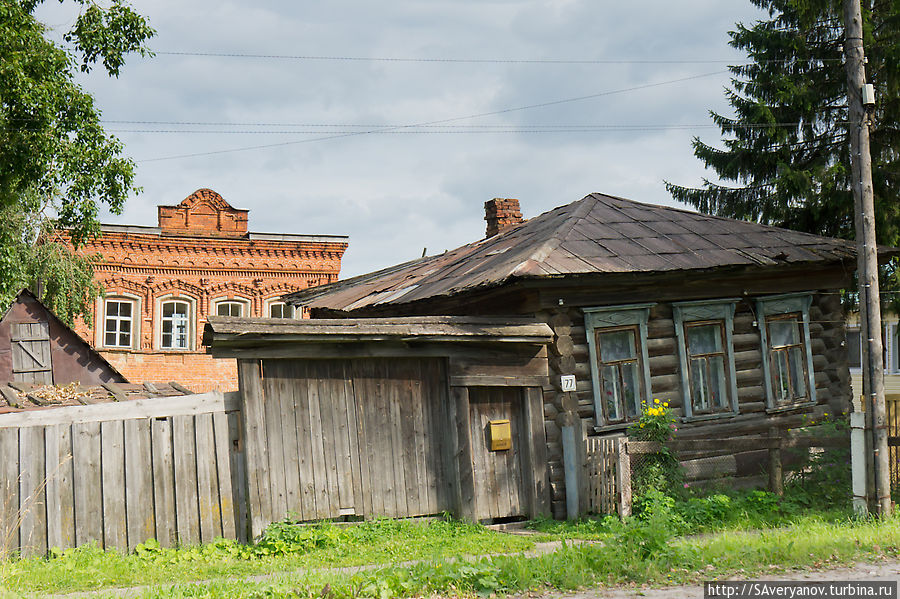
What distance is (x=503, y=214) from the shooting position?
69.1 feet

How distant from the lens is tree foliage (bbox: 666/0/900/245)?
20094 millimetres

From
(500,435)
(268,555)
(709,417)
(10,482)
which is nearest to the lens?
(10,482)

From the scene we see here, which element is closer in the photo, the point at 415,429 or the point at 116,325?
the point at 415,429

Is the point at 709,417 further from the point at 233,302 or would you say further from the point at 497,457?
the point at 233,302

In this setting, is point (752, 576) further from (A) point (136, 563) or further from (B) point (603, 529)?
(A) point (136, 563)

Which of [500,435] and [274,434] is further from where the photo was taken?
[500,435]

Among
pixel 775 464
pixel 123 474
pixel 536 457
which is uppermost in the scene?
pixel 123 474

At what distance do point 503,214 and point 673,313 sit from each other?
8753mm

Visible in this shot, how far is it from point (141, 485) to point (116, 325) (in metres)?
20.2

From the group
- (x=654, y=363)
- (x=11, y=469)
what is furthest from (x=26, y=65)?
(x=654, y=363)

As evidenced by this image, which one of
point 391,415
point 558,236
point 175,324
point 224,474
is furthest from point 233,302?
point 224,474

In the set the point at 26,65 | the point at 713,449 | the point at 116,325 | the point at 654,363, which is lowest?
the point at 713,449

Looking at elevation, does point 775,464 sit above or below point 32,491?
below

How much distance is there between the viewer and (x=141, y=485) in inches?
378
